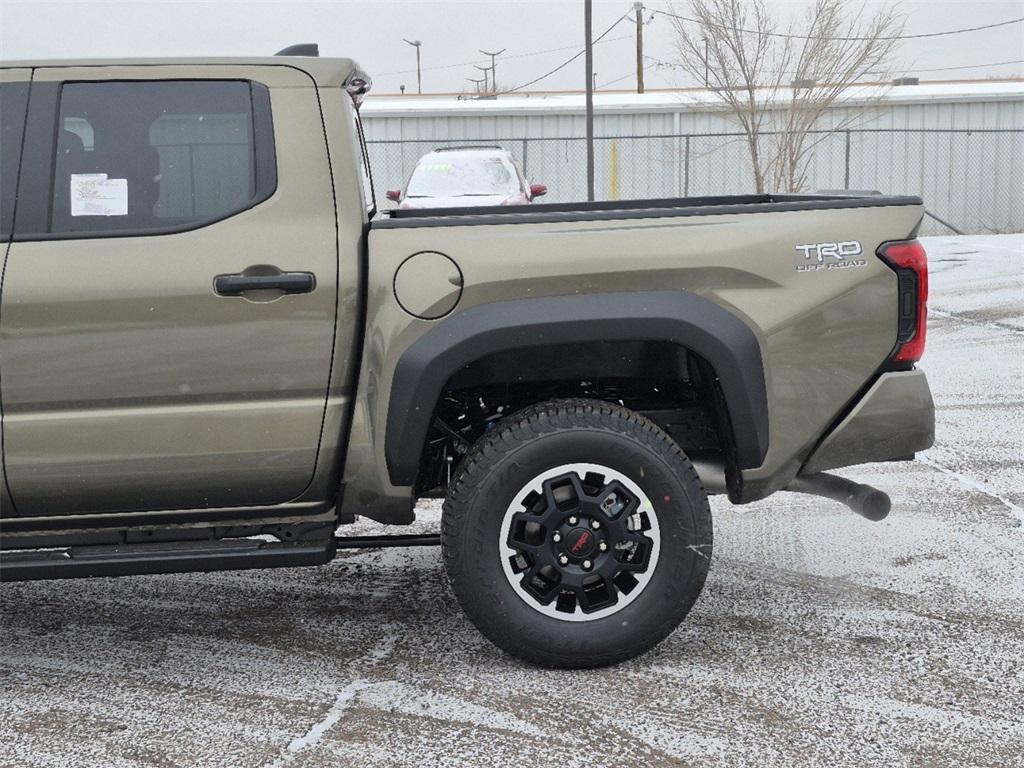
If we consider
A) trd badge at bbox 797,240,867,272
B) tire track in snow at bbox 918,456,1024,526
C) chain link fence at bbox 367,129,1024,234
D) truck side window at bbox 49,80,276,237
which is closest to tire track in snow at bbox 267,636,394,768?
truck side window at bbox 49,80,276,237

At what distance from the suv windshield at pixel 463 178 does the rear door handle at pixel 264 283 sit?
1411 cm

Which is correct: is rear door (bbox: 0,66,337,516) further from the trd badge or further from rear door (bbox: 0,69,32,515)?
the trd badge

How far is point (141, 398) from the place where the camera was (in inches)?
140

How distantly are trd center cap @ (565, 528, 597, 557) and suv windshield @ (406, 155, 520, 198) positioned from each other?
46.3 feet

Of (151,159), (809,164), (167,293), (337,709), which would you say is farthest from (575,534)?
Result: (809,164)

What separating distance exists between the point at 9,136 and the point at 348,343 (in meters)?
1.16

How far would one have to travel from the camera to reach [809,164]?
28.9 meters

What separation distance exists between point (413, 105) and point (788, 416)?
25846mm

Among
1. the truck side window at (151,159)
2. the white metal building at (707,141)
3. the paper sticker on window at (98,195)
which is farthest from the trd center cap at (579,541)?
the white metal building at (707,141)

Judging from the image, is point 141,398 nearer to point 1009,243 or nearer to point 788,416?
point 788,416

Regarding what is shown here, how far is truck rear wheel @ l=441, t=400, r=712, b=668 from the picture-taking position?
3672mm

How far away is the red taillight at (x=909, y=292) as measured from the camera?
3770 mm

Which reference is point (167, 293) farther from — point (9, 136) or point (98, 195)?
point (9, 136)

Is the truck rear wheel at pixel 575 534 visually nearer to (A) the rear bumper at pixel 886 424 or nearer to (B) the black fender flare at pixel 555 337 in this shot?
(B) the black fender flare at pixel 555 337
